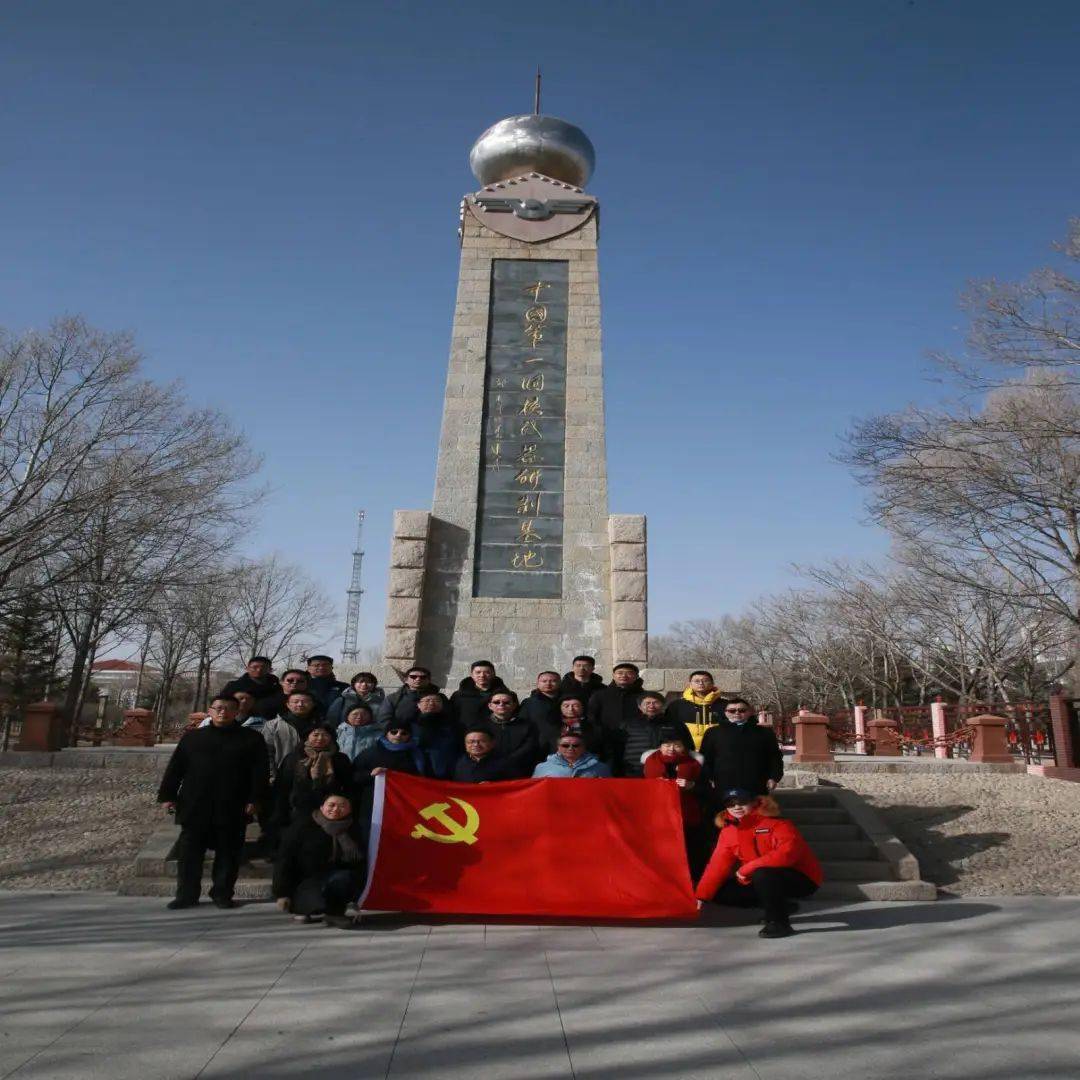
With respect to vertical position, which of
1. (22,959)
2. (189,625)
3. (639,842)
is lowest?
(22,959)

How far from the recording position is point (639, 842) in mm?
5652

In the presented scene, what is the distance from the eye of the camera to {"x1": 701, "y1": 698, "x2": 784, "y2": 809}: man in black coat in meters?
6.08

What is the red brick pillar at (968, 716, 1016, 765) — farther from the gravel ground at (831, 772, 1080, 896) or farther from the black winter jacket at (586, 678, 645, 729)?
the black winter jacket at (586, 678, 645, 729)

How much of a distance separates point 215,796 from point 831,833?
4.91 meters

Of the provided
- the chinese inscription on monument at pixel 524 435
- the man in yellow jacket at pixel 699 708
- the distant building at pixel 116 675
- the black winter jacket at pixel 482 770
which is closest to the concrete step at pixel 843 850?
the man in yellow jacket at pixel 699 708

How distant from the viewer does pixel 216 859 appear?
229 inches

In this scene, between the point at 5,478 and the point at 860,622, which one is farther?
the point at 860,622

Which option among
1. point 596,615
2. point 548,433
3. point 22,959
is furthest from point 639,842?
point 548,433

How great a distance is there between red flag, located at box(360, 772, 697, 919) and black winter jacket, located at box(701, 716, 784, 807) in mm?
514

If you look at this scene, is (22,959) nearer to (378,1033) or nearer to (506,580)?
(378,1033)

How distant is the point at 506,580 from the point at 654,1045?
7232 mm

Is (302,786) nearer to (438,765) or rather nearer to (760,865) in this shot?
(438,765)

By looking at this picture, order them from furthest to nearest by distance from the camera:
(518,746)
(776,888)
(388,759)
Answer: (518,746) < (388,759) < (776,888)

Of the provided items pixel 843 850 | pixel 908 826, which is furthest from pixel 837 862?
pixel 908 826
